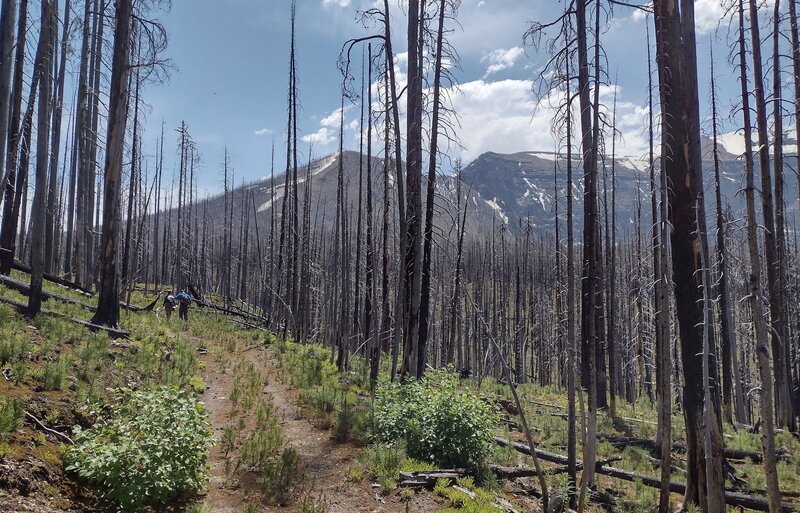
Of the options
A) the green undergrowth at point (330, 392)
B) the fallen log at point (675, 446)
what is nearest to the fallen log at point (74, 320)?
the green undergrowth at point (330, 392)

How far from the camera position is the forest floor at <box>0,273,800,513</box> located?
4715mm

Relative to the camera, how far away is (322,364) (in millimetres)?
14297

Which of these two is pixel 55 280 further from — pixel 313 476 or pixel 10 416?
pixel 313 476

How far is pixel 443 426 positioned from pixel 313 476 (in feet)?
6.86

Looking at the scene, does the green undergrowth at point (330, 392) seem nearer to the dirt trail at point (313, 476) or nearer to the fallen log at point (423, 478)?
the dirt trail at point (313, 476)

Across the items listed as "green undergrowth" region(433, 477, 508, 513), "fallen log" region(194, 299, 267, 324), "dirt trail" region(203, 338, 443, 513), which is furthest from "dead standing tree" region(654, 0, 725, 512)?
"fallen log" region(194, 299, 267, 324)

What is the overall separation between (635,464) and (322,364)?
29.1ft

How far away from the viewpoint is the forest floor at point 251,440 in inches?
186

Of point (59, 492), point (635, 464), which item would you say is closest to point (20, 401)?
point (59, 492)

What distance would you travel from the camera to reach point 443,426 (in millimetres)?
7316

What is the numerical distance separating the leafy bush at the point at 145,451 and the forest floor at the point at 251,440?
20 centimetres

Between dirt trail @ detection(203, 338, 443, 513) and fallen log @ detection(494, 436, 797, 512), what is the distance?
4212 millimetres

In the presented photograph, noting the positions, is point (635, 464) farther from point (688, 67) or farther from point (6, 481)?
point (6, 481)

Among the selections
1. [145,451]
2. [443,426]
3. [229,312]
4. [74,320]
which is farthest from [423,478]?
[229,312]
